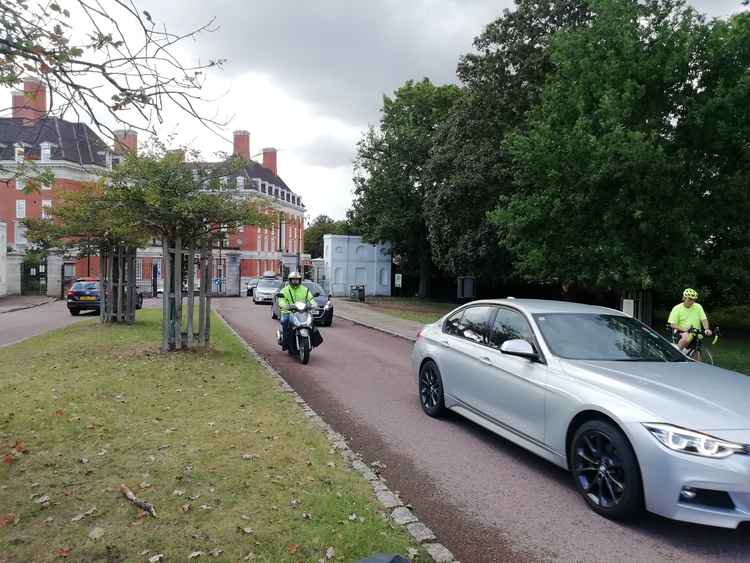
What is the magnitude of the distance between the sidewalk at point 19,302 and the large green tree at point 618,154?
26599 mm

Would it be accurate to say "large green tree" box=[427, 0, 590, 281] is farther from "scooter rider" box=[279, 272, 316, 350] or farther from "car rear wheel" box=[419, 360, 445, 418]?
"car rear wheel" box=[419, 360, 445, 418]

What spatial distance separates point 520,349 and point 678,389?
1.35m

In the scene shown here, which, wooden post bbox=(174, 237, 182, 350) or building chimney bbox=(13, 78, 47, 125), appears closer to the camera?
building chimney bbox=(13, 78, 47, 125)

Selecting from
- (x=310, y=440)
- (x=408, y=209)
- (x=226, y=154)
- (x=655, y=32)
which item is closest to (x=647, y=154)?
(x=655, y=32)

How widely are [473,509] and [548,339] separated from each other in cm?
182

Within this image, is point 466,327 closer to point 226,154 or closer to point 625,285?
point 226,154

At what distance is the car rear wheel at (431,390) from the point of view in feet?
23.8

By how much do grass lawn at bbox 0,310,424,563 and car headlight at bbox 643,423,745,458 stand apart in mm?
1836

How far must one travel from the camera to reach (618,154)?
52.6 ft

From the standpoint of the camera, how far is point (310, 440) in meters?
5.99

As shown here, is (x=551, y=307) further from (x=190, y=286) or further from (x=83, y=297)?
(x=83, y=297)

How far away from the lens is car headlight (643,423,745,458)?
152 inches

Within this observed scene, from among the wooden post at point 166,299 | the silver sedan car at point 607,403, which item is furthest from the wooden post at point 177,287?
the silver sedan car at point 607,403

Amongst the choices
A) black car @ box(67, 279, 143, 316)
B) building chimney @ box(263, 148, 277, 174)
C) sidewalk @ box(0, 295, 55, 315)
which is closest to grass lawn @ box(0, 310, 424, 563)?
black car @ box(67, 279, 143, 316)
